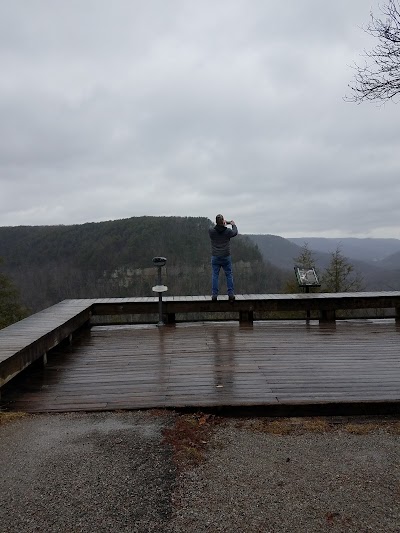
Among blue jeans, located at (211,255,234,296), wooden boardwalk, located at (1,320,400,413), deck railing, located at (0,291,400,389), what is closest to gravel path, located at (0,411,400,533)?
wooden boardwalk, located at (1,320,400,413)

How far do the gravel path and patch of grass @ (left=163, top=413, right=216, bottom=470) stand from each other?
0.01 m

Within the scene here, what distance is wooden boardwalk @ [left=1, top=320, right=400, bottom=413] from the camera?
4043 mm

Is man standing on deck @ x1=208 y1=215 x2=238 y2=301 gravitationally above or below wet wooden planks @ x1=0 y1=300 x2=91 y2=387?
above

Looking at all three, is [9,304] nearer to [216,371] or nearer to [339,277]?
[339,277]

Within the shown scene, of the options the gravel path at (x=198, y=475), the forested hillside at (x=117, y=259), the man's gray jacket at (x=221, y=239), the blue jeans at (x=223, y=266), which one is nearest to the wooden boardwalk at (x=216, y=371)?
the gravel path at (x=198, y=475)

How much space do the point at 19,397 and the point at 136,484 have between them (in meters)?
2.21

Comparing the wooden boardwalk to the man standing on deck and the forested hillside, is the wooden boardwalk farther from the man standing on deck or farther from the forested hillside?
the forested hillside

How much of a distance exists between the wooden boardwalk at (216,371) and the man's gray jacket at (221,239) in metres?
1.48

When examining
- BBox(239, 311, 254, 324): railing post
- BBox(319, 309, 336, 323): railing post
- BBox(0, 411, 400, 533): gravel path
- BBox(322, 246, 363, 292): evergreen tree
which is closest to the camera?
BBox(0, 411, 400, 533): gravel path

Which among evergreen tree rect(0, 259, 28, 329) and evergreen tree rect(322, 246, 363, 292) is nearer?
evergreen tree rect(322, 246, 363, 292)

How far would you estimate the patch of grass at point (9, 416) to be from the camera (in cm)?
364

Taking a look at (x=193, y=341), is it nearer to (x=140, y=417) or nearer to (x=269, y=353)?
(x=269, y=353)

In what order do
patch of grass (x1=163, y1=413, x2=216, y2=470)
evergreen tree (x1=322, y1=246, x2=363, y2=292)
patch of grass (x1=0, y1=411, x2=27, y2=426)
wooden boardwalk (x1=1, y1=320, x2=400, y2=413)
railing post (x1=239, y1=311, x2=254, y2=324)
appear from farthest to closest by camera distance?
evergreen tree (x1=322, y1=246, x2=363, y2=292)
railing post (x1=239, y1=311, x2=254, y2=324)
wooden boardwalk (x1=1, y1=320, x2=400, y2=413)
patch of grass (x1=0, y1=411, x2=27, y2=426)
patch of grass (x1=163, y1=413, x2=216, y2=470)

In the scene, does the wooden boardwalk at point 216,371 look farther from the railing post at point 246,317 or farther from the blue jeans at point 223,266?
the blue jeans at point 223,266
